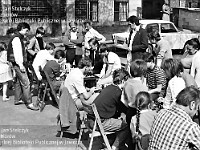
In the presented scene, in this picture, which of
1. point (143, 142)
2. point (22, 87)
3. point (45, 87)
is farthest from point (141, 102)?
point (22, 87)

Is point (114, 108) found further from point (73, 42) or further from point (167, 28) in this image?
point (167, 28)

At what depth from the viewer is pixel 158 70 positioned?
7801 millimetres

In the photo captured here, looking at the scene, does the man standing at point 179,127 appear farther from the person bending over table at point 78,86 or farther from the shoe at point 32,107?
the shoe at point 32,107

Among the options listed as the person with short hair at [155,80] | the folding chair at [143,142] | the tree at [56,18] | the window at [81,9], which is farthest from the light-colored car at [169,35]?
the folding chair at [143,142]

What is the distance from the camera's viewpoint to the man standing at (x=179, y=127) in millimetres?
4309

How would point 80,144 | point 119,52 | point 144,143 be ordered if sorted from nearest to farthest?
point 144,143 < point 80,144 < point 119,52

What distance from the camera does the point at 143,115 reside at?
5.79 metres

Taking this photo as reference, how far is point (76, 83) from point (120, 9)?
1852 cm

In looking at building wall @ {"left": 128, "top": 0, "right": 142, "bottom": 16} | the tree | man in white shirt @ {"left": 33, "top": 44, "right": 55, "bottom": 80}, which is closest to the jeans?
man in white shirt @ {"left": 33, "top": 44, "right": 55, "bottom": 80}

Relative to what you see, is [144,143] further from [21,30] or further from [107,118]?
[21,30]

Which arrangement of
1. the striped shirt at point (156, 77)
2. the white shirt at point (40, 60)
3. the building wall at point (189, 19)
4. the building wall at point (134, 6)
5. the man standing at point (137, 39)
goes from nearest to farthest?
the striped shirt at point (156, 77)
the man standing at point (137, 39)
the white shirt at point (40, 60)
the building wall at point (189, 19)
the building wall at point (134, 6)

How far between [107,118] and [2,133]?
247 cm

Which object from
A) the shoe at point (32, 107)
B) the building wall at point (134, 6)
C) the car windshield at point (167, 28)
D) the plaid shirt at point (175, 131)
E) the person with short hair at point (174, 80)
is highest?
the building wall at point (134, 6)

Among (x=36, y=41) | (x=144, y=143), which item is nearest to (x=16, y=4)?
(x=36, y=41)
